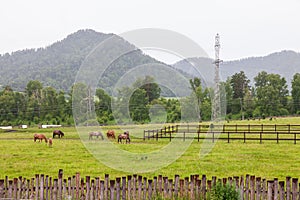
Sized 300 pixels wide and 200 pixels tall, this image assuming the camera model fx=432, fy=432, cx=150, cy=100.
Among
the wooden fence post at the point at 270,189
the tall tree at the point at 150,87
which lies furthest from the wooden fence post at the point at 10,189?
the tall tree at the point at 150,87

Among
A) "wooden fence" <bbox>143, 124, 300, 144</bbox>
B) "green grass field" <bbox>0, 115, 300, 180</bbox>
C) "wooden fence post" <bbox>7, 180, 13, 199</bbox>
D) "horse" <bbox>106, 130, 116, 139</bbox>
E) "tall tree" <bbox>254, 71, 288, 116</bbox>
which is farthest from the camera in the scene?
"tall tree" <bbox>254, 71, 288, 116</bbox>

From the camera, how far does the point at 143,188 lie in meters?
11.1

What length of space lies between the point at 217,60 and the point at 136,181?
40.5 m

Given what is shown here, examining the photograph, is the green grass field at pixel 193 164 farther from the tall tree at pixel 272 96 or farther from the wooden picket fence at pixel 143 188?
the tall tree at pixel 272 96

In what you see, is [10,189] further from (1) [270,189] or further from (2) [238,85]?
(2) [238,85]

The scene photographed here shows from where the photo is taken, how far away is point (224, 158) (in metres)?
22.7

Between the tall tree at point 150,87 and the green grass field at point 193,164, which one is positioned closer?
the green grass field at point 193,164

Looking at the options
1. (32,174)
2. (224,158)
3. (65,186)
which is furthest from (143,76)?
(65,186)

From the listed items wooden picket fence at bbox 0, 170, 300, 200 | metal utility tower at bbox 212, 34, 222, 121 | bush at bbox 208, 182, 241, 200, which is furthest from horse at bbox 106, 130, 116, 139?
bush at bbox 208, 182, 241, 200

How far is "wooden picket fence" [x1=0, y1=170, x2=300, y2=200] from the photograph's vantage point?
10430mm

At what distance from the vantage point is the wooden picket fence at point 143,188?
10.4m

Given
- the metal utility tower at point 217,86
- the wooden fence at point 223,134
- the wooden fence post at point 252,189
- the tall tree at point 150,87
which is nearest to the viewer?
the wooden fence post at point 252,189

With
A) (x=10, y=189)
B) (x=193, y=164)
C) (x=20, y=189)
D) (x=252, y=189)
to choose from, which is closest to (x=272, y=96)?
(x=193, y=164)

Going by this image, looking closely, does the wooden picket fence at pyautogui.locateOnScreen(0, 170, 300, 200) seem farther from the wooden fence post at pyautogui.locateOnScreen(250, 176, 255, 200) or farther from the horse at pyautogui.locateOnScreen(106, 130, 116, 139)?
the horse at pyautogui.locateOnScreen(106, 130, 116, 139)
